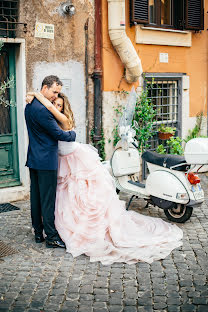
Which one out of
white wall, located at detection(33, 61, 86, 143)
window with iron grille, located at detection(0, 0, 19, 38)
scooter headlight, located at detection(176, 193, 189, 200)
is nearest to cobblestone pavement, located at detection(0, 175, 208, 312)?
scooter headlight, located at detection(176, 193, 189, 200)

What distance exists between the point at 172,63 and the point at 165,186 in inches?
180

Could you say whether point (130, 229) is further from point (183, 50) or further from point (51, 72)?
point (183, 50)

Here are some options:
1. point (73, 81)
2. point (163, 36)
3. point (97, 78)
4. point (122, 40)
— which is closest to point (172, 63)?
point (163, 36)

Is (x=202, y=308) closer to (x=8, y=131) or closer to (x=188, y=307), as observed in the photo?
(x=188, y=307)

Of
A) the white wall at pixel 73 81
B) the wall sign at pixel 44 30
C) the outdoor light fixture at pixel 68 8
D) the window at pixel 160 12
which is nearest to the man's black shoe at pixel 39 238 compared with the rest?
the white wall at pixel 73 81

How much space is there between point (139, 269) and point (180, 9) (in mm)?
7235

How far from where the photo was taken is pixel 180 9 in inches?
399

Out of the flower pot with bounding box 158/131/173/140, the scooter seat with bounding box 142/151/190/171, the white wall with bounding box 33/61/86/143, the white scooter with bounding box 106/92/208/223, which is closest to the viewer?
the white scooter with bounding box 106/92/208/223

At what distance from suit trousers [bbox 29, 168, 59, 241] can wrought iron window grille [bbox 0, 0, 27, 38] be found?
115 inches

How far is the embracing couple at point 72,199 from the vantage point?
Answer: 517 cm

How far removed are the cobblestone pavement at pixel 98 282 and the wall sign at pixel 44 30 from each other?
3608 mm

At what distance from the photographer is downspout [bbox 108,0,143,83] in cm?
810

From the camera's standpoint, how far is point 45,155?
17.2 feet

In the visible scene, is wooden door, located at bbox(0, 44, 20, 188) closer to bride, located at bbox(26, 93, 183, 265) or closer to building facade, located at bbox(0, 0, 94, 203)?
building facade, located at bbox(0, 0, 94, 203)
